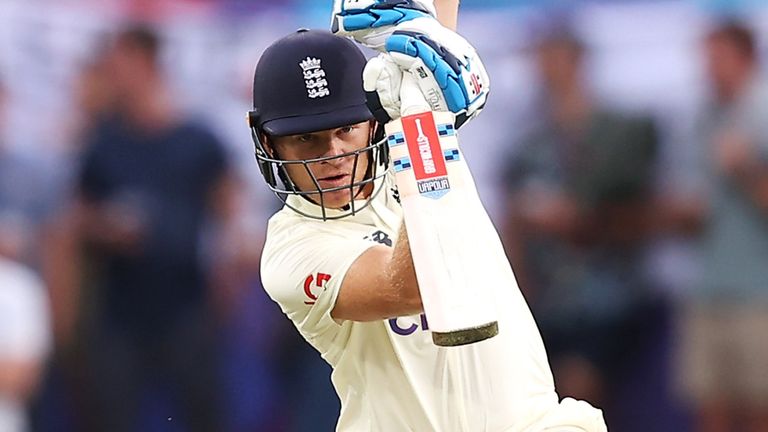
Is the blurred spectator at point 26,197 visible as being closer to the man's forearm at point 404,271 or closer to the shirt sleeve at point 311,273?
the shirt sleeve at point 311,273

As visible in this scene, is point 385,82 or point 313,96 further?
point 313,96

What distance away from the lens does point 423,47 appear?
9.07ft

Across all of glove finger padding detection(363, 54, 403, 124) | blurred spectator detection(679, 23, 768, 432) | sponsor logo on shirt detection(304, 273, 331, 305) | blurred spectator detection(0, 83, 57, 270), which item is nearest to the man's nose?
sponsor logo on shirt detection(304, 273, 331, 305)

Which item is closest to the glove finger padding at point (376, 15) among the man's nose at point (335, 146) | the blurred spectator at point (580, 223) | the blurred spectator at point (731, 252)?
the man's nose at point (335, 146)

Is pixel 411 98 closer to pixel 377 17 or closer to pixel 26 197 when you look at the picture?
pixel 377 17

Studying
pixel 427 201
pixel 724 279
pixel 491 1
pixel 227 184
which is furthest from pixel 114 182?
pixel 427 201

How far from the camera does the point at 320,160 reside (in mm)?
3348

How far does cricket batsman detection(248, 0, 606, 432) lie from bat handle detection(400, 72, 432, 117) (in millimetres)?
169

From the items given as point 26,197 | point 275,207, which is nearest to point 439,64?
point 275,207

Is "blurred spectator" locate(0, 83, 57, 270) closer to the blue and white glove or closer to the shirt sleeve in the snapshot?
the shirt sleeve

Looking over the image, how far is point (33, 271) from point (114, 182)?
0.51 metres

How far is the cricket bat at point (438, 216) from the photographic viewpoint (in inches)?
107

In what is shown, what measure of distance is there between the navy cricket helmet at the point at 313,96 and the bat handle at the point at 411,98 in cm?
55

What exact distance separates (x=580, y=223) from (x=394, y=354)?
2.66m
